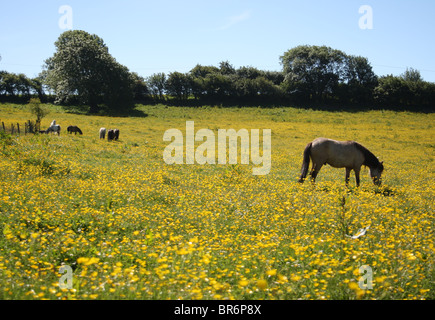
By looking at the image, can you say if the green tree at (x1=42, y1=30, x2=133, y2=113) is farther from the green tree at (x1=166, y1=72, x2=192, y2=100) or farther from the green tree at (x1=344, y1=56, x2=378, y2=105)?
the green tree at (x1=344, y1=56, x2=378, y2=105)

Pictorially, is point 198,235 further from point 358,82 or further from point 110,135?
point 358,82

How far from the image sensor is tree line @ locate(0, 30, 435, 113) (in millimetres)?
56625

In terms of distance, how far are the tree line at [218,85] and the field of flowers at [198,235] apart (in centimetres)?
4368

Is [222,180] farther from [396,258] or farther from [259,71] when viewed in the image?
[259,71]

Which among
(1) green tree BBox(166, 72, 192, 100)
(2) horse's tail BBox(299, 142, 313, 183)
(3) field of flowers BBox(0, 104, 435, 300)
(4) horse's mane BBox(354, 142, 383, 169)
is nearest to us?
(3) field of flowers BBox(0, 104, 435, 300)

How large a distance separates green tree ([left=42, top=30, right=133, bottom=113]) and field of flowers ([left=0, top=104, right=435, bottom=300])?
4215 centimetres

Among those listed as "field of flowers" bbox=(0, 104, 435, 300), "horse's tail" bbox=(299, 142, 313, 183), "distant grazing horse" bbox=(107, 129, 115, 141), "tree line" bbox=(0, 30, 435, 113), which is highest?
"tree line" bbox=(0, 30, 435, 113)

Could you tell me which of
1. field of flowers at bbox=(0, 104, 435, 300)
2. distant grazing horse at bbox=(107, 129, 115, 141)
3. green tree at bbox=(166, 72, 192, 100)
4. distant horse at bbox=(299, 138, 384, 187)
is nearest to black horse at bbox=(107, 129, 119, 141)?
distant grazing horse at bbox=(107, 129, 115, 141)

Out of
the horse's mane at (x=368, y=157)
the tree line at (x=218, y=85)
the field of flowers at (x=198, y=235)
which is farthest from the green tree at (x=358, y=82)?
the horse's mane at (x=368, y=157)

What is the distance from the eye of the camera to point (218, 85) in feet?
225

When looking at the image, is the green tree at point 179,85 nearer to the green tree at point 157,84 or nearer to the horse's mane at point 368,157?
the green tree at point 157,84

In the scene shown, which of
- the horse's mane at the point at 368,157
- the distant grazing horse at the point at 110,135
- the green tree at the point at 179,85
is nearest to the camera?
the horse's mane at the point at 368,157

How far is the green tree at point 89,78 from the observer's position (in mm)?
55469
